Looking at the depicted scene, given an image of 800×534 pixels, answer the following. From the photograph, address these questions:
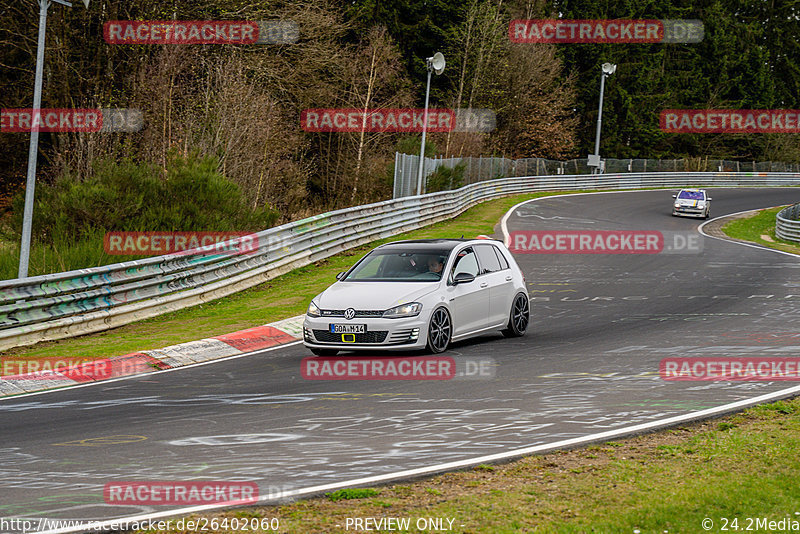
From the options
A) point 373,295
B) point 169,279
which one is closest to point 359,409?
point 373,295

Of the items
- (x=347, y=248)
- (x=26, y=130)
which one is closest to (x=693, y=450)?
(x=347, y=248)

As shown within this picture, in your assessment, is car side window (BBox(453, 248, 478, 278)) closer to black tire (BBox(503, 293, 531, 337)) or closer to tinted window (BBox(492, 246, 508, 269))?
tinted window (BBox(492, 246, 508, 269))

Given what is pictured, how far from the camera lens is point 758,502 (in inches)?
240

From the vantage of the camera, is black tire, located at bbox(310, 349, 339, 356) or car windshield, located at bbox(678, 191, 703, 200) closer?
black tire, located at bbox(310, 349, 339, 356)

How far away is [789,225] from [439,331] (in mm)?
26802

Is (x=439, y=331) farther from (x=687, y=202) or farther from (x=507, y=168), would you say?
(x=507, y=168)

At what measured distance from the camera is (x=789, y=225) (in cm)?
3606

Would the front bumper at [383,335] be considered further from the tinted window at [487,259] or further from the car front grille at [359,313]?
the tinted window at [487,259]

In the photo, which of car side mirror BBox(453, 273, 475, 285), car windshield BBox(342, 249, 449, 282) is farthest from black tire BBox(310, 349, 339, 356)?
car side mirror BBox(453, 273, 475, 285)

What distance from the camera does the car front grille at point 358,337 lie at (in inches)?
498

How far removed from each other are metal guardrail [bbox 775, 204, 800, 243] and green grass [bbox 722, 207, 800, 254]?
0.24m

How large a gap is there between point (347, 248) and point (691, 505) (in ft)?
69.8

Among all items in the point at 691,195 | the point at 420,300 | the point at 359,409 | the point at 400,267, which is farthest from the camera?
the point at 691,195

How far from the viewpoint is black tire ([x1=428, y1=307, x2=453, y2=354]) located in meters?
12.9
